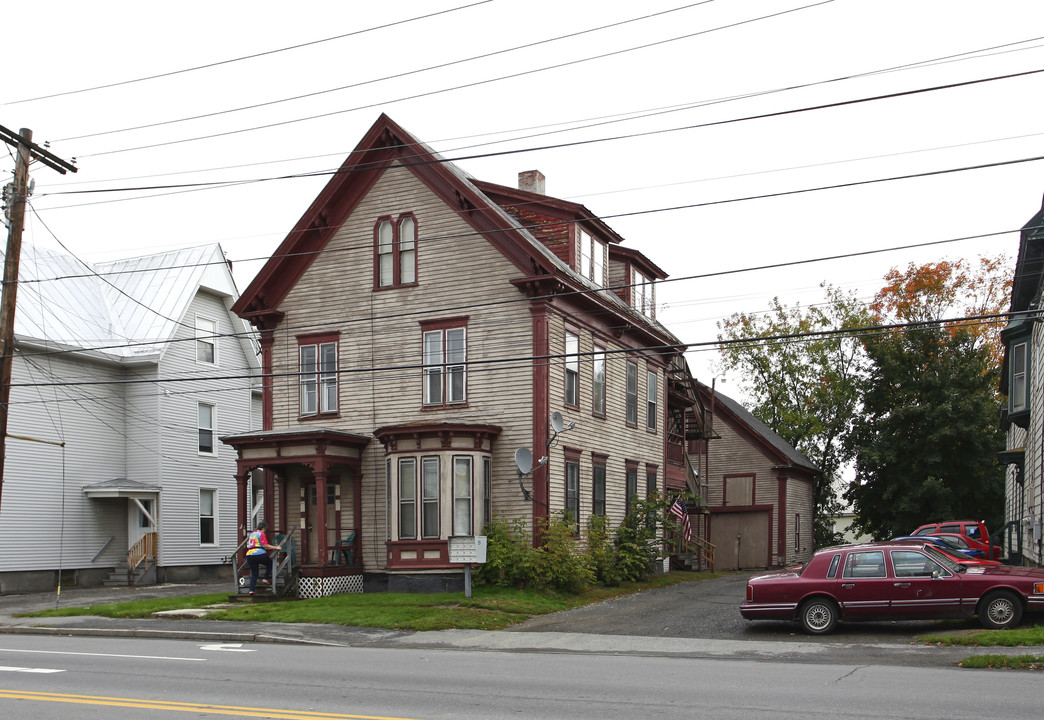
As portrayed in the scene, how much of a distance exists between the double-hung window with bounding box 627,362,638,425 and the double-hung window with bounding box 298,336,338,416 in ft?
30.0

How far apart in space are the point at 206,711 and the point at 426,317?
16729 millimetres

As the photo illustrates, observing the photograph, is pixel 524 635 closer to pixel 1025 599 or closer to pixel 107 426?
pixel 1025 599

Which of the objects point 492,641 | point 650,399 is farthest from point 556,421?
point 650,399

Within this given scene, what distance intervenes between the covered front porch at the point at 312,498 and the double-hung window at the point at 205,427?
430 inches

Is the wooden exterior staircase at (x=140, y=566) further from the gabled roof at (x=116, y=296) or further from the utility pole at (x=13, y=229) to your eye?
the utility pole at (x=13, y=229)

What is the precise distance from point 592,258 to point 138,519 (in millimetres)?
17919

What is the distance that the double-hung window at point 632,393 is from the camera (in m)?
31.1

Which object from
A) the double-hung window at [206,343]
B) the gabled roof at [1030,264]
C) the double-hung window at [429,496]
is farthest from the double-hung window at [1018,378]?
the double-hung window at [206,343]

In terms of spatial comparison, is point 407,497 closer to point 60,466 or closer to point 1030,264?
point 60,466

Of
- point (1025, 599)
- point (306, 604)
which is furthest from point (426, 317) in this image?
point (1025, 599)

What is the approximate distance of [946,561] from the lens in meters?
17.0

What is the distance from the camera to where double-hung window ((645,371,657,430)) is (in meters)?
32.5

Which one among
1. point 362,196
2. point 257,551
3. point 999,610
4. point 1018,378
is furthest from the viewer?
point 1018,378

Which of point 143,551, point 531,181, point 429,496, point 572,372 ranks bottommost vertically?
point 143,551
